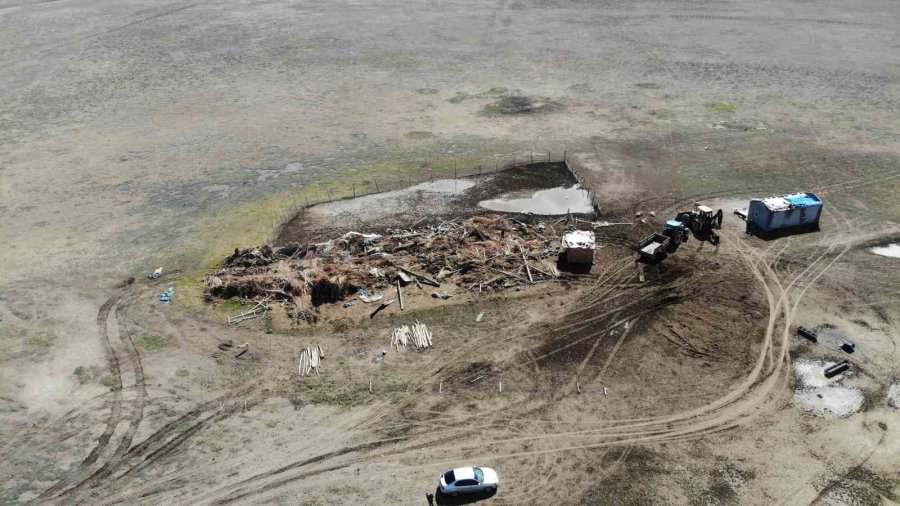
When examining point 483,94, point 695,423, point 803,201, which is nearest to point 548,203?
point 803,201

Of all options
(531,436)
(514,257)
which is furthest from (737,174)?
(531,436)

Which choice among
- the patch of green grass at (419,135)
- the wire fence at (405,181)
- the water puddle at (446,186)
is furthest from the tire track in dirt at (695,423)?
the patch of green grass at (419,135)

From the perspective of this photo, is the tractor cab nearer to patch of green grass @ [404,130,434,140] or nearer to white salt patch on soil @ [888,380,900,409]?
white salt patch on soil @ [888,380,900,409]

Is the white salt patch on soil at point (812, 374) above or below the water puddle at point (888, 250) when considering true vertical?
below

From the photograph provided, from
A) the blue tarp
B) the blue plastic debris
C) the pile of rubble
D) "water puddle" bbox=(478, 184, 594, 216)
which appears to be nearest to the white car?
the pile of rubble

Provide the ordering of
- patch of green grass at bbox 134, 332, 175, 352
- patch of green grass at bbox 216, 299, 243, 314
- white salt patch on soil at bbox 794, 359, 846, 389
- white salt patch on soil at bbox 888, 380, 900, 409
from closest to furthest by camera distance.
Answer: white salt patch on soil at bbox 888, 380, 900, 409 → white salt patch on soil at bbox 794, 359, 846, 389 → patch of green grass at bbox 134, 332, 175, 352 → patch of green grass at bbox 216, 299, 243, 314

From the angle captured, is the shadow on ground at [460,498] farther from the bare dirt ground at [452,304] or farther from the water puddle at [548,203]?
the water puddle at [548,203]
